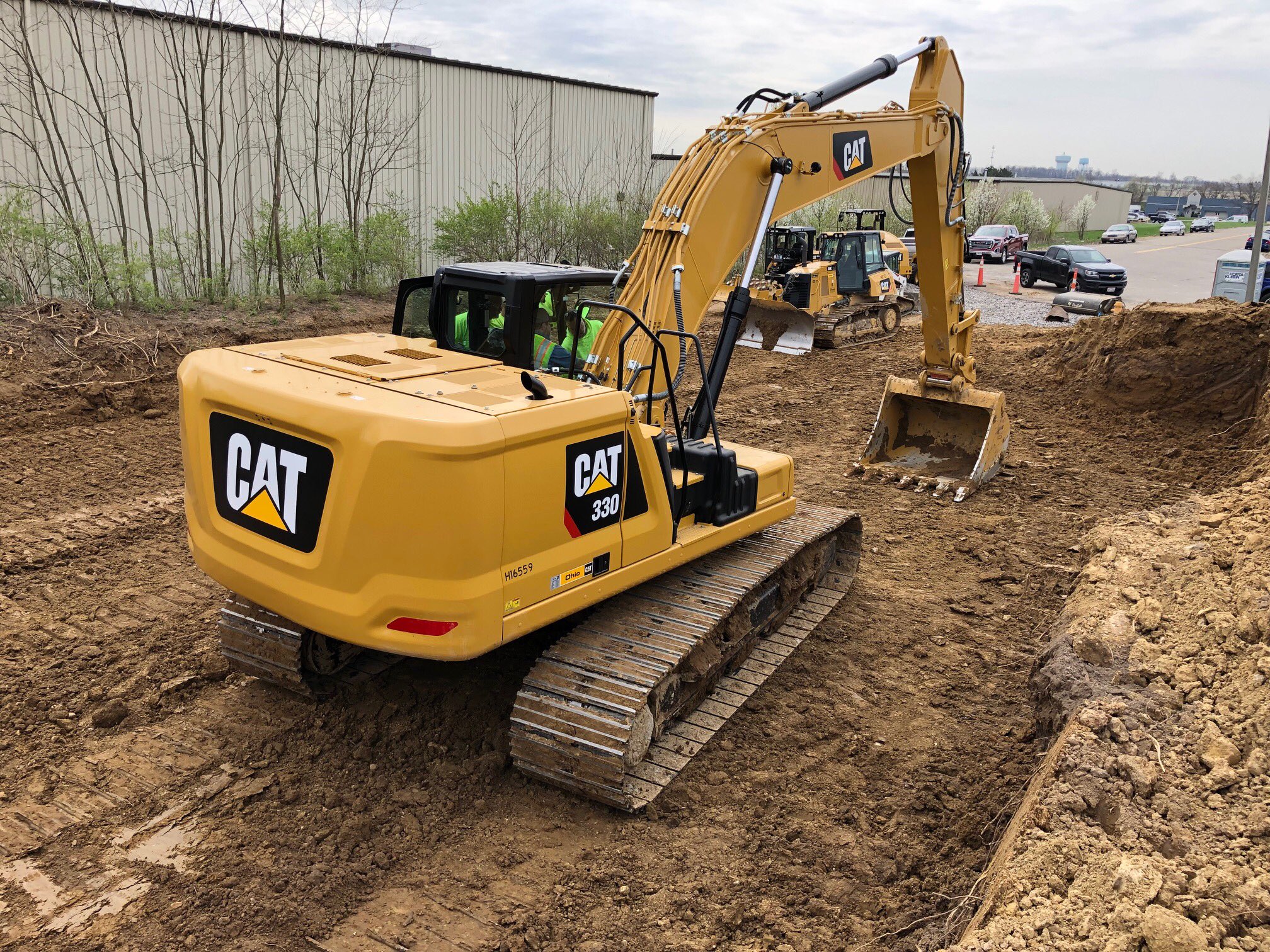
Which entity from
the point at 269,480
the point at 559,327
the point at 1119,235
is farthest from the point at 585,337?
the point at 1119,235

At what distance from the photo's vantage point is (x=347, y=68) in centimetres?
1596

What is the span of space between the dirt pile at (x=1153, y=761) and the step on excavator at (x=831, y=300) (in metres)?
10.0

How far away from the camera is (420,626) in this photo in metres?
3.71

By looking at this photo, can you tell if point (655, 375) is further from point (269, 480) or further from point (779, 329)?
point (779, 329)

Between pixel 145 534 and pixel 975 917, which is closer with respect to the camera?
pixel 975 917

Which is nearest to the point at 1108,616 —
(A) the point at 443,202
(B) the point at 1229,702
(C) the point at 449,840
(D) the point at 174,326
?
(B) the point at 1229,702

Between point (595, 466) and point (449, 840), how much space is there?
1.73 m

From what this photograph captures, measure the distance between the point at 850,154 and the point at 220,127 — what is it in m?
11.1

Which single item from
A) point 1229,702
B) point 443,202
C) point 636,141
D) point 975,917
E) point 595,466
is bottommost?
point 975,917

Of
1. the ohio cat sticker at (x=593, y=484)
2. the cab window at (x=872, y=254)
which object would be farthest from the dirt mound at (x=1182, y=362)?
the ohio cat sticker at (x=593, y=484)

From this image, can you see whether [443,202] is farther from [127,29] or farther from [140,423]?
[140,423]

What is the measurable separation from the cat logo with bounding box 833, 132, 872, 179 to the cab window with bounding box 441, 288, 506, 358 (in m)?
2.85

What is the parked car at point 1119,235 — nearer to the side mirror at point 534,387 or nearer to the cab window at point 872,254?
the cab window at point 872,254

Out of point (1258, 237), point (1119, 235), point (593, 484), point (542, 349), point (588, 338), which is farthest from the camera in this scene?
point (1119, 235)
